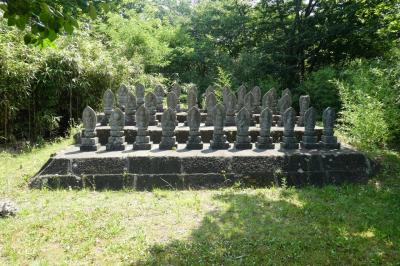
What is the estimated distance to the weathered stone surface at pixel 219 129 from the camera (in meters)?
5.80

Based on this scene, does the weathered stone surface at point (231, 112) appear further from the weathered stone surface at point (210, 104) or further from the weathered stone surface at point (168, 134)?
the weathered stone surface at point (168, 134)

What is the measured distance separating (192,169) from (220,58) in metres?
10.3

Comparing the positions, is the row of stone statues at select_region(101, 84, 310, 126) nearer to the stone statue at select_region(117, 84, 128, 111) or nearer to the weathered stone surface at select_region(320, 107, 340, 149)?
the stone statue at select_region(117, 84, 128, 111)

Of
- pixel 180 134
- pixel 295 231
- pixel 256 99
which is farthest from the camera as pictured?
pixel 256 99

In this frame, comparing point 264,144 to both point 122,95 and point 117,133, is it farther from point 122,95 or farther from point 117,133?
point 122,95

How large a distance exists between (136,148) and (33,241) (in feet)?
7.97

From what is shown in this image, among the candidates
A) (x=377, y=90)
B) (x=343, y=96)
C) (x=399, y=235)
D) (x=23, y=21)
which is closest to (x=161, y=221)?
(x=399, y=235)

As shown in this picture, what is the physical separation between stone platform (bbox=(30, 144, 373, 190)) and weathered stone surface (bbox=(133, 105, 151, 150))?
8.8 inches

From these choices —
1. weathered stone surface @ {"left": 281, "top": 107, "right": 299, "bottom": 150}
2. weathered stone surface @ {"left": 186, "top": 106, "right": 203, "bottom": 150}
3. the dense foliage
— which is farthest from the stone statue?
weathered stone surface @ {"left": 281, "top": 107, "right": 299, "bottom": 150}

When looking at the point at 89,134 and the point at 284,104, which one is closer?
the point at 89,134

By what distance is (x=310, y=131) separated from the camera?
5980mm

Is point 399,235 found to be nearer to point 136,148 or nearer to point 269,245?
point 269,245

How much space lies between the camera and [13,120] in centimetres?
832

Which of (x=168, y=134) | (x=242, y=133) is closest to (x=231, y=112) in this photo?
(x=242, y=133)
